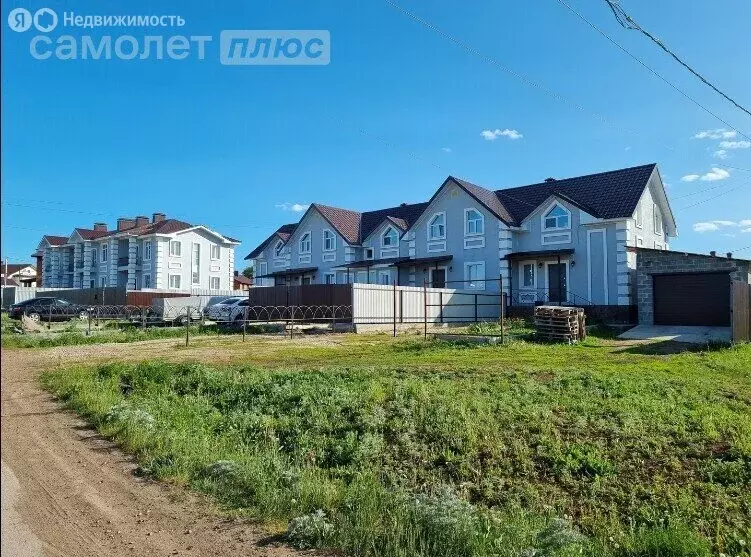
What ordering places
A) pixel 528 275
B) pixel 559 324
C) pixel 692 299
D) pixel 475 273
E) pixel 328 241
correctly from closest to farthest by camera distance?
1. pixel 559 324
2. pixel 692 299
3. pixel 528 275
4. pixel 475 273
5. pixel 328 241

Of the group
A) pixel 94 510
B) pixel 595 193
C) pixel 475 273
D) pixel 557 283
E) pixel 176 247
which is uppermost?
pixel 595 193

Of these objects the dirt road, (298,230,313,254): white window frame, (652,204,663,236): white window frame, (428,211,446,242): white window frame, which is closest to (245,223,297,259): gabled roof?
(298,230,313,254): white window frame

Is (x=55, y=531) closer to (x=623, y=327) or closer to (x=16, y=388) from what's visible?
(x=16, y=388)

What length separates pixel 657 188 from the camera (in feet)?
Result: 107

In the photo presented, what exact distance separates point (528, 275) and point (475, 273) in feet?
10.3

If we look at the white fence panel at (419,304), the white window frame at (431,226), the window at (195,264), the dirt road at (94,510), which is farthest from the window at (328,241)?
the dirt road at (94,510)

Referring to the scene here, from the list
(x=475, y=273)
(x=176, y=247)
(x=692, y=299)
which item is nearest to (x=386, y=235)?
(x=475, y=273)

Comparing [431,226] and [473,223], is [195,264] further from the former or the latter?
[473,223]

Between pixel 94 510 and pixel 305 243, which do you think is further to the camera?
pixel 305 243

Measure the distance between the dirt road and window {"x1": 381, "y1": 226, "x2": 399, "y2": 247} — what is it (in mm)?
32584

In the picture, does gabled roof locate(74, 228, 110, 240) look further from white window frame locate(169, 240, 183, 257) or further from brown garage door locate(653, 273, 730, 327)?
brown garage door locate(653, 273, 730, 327)

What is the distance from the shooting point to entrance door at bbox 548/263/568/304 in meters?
30.6

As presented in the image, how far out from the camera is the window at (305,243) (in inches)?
1760

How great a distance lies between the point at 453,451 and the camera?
7082mm
